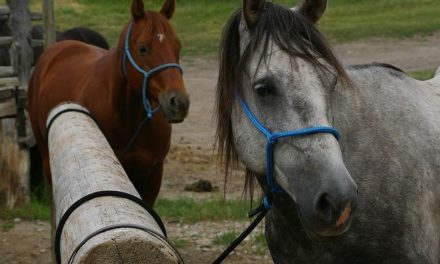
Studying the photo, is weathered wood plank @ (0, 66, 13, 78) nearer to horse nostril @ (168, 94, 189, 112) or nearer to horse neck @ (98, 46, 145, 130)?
horse neck @ (98, 46, 145, 130)

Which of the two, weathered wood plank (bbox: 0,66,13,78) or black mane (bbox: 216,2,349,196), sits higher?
black mane (bbox: 216,2,349,196)

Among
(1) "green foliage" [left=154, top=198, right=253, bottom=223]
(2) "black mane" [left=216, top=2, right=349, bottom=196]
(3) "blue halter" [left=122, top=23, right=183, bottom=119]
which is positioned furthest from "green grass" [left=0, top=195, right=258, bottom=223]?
(2) "black mane" [left=216, top=2, right=349, bottom=196]

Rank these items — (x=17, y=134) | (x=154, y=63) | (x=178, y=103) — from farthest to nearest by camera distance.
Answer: (x=17, y=134) → (x=154, y=63) → (x=178, y=103)

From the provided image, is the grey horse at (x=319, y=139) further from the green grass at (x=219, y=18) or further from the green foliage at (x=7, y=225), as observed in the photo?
the green grass at (x=219, y=18)

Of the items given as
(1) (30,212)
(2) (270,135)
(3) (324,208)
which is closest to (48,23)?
(1) (30,212)

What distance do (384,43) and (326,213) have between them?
46.9 ft

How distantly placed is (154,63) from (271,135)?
262cm

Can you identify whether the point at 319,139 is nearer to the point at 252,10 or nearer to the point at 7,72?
the point at 252,10

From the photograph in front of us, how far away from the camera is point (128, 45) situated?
565cm

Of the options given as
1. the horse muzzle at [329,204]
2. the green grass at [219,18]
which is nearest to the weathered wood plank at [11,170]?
the horse muzzle at [329,204]

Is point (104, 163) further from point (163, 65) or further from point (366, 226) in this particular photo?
point (163, 65)

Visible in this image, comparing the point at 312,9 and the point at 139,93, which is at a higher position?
the point at 312,9

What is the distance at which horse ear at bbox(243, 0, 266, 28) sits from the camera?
3158 mm

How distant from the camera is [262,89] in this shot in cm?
306
